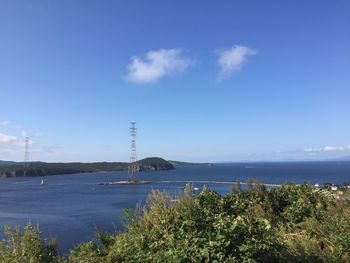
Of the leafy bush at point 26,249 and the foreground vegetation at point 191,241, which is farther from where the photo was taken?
the leafy bush at point 26,249

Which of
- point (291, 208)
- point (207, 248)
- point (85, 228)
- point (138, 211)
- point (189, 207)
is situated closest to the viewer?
point (207, 248)

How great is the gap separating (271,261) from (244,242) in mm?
665

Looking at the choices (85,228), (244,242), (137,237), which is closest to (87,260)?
(137,237)

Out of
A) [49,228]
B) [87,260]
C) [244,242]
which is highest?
[244,242]

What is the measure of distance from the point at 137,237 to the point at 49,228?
148ft

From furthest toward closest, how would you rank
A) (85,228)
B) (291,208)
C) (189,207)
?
(85,228)
(291,208)
(189,207)

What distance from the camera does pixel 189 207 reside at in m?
8.71

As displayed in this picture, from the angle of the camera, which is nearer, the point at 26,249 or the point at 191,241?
the point at 191,241

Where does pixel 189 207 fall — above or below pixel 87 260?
above

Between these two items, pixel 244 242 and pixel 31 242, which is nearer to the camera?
pixel 244 242

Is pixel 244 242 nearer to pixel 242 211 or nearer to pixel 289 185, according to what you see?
pixel 242 211

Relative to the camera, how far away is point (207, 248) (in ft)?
22.4

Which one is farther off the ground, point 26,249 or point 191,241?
point 191,241

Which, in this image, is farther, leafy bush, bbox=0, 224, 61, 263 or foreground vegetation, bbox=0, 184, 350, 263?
leafy bush, bbox=0, 224, 61, 263
